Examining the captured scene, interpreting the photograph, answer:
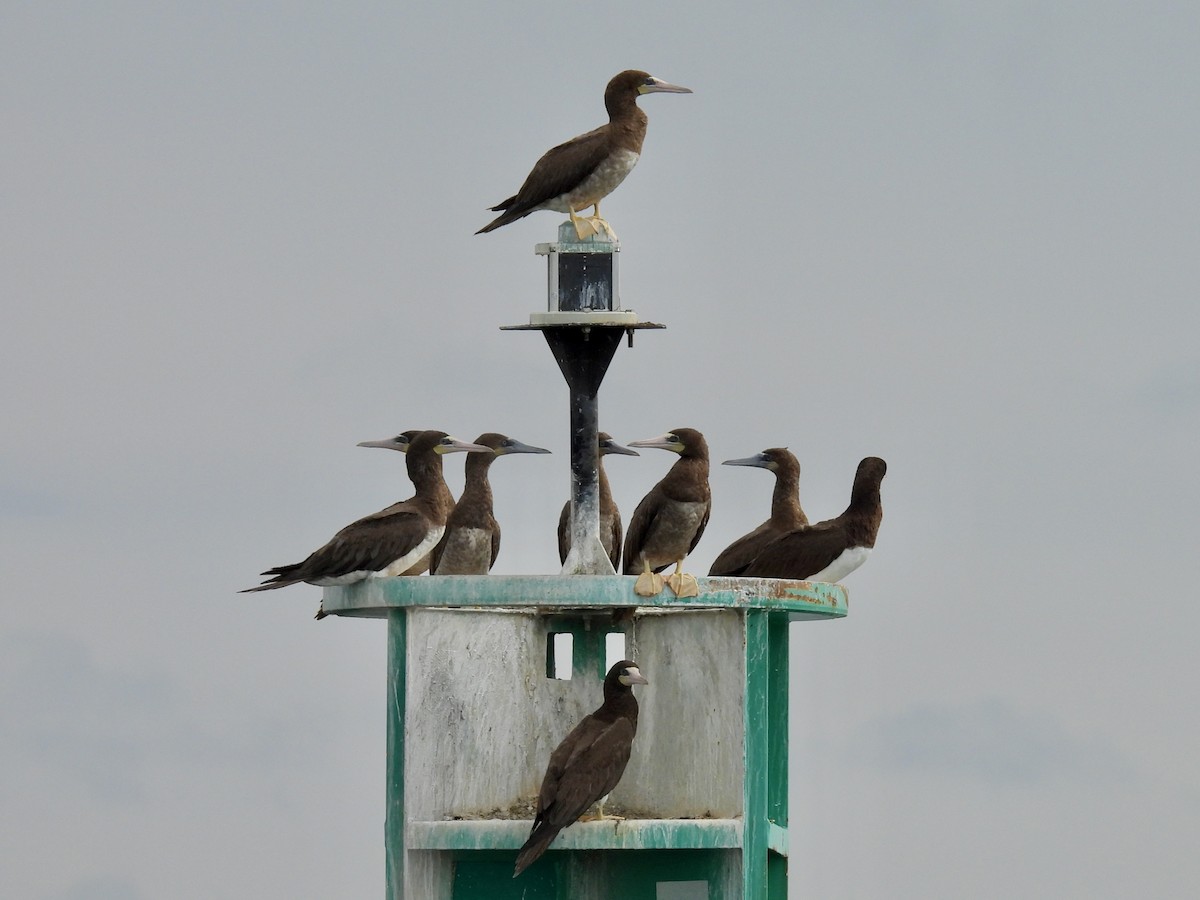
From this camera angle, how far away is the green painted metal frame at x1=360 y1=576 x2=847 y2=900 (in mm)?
23203

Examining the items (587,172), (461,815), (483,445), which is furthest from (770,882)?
(587,172)

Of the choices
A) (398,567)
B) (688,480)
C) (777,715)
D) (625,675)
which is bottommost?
(777,715)

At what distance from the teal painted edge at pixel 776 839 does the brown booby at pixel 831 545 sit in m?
3.40

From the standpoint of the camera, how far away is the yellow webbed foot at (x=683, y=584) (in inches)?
912

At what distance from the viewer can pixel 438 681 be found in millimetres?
23766

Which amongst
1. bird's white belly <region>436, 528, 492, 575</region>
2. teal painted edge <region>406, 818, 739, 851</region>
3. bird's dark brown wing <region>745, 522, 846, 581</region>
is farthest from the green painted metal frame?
bird's dark brown wing <region>745, 522, 846, 581</region>

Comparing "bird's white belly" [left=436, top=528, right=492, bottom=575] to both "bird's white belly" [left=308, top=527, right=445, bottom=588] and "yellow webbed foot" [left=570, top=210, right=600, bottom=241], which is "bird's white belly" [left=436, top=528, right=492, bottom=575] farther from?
"yellow webbed foot" [left=570, top=210, right=600, bottom=241]

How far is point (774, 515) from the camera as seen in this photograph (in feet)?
94.7

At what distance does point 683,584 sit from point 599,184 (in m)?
4.37

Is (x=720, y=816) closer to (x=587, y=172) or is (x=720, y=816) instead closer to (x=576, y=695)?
(x=576, y=695)

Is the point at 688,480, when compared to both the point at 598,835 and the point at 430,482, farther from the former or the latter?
the point at 598,835

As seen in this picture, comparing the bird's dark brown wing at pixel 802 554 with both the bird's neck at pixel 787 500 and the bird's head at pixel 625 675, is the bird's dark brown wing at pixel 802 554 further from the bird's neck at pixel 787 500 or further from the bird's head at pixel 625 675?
the bird's head at pixel 625 675

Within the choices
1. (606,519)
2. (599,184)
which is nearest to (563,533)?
(606,519)

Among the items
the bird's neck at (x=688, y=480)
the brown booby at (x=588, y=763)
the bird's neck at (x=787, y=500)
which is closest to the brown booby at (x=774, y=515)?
the bird's neck at (x=787, y=500)
